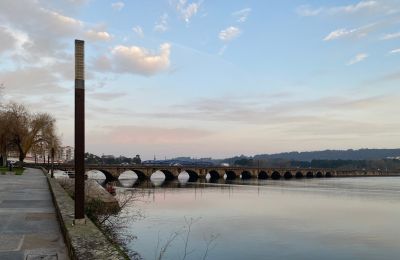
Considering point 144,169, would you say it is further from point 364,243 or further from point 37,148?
point 364,243

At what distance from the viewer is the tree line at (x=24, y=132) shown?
60.8 metres

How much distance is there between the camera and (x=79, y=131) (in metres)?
10.5

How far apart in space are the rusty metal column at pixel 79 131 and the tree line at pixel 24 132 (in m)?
51.9

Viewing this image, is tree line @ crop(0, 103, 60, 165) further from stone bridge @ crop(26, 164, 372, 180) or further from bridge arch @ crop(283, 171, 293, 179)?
bridge arch @ crop(283, 171, 293, 179)

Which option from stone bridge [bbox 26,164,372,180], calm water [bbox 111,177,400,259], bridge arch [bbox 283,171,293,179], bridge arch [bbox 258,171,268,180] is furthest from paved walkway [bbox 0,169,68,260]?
bridge arch [bbox 283,171,293,179]

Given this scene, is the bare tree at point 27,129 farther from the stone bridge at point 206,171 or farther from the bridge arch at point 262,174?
the bridge arch at point 262,174

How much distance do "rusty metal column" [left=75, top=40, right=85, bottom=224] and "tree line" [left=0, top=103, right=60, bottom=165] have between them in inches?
2045

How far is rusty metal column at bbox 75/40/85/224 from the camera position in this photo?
1043 cm

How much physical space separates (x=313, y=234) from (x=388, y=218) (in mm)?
11151

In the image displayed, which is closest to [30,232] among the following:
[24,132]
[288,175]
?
[24,132]

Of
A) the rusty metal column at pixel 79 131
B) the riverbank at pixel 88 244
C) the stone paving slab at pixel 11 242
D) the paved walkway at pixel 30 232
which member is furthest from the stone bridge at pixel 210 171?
the riverbank at pixel 88 244

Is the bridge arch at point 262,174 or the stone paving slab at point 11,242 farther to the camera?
the bridge arch at point 262,174

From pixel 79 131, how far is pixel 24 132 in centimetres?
6021

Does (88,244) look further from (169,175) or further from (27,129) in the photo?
(169,175)
